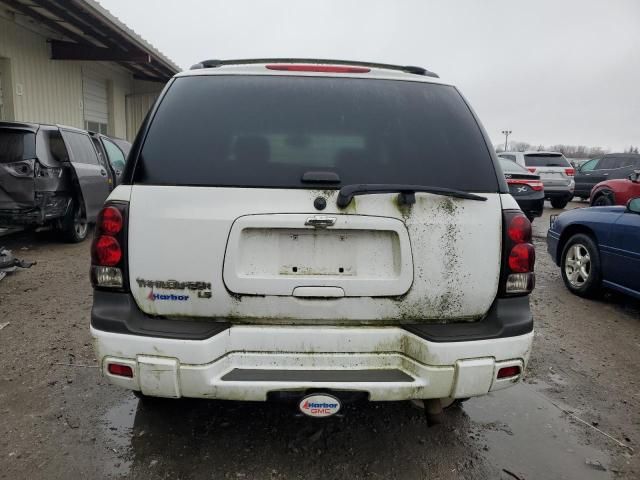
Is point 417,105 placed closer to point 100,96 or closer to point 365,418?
point 365,418

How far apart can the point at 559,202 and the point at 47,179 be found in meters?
14.3

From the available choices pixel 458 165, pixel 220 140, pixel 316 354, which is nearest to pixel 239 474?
pixel 316 354

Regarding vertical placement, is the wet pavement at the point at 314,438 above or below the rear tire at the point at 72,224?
below

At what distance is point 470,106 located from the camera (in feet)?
7.80

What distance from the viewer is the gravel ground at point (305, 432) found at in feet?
7.67

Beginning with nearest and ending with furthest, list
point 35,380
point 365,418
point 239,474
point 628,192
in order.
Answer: point 239,474, point 365,418, point 35,380, point 628,192

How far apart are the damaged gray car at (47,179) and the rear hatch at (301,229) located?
5.38 m

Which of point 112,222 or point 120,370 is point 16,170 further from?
point 120,370

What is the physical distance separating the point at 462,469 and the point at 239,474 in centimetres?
109

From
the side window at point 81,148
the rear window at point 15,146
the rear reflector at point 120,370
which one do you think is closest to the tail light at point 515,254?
the rear reflector at point 120,370

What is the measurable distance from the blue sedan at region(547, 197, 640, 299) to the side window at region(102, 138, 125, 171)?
24.6ft

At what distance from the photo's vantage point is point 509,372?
209 cm

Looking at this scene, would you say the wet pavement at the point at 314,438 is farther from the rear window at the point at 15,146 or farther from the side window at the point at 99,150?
the side window at the point at 99,150

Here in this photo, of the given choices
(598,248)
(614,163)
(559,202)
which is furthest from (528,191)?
(614,163)
